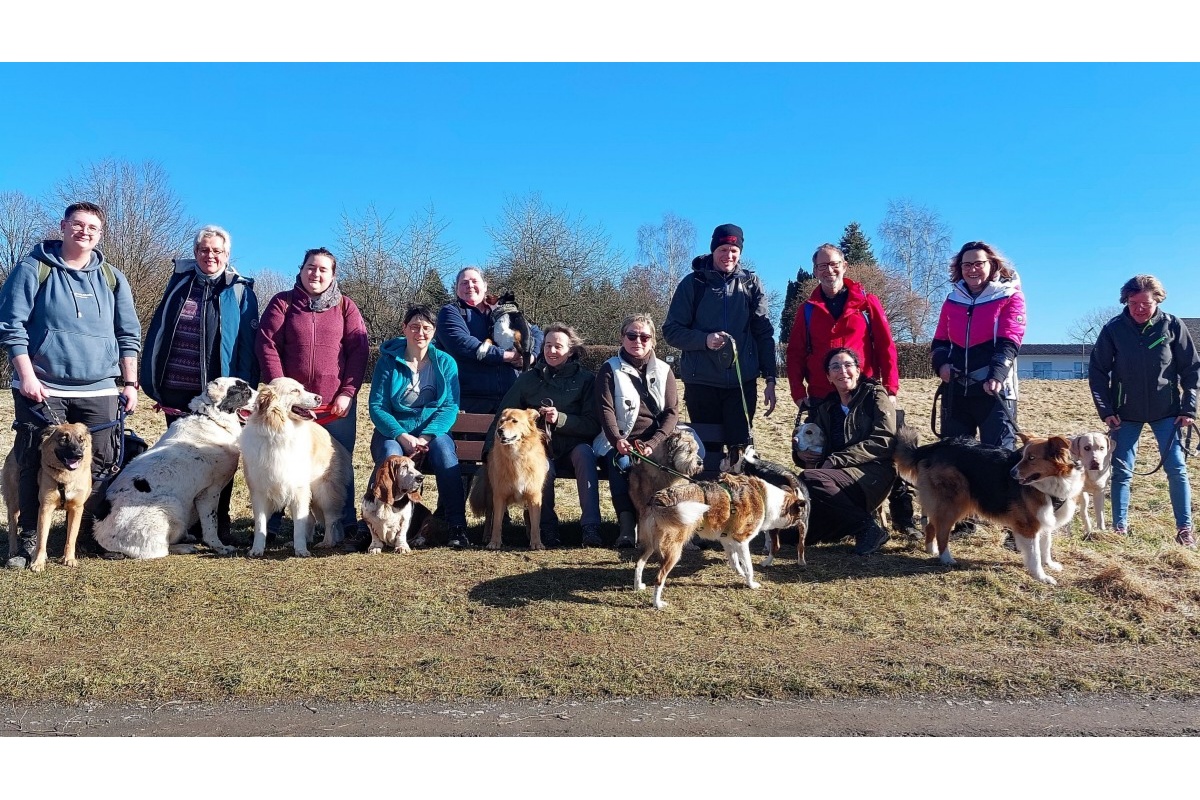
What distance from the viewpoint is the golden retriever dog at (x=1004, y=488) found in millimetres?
5746

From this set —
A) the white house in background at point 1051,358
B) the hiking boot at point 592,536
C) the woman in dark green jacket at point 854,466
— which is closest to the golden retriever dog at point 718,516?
the woman in dark green jacket at point 854,466

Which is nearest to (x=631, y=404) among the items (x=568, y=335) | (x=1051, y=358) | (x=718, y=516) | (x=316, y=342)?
(x=568, y=335)

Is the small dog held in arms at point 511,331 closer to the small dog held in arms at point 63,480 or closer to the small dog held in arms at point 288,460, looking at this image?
the small dog held in arms at point 288,460

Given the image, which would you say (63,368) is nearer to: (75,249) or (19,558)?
(75,249)

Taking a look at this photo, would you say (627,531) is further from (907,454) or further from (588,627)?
(907,454)

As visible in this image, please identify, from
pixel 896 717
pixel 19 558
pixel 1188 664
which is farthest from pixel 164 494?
pixel 1188 664

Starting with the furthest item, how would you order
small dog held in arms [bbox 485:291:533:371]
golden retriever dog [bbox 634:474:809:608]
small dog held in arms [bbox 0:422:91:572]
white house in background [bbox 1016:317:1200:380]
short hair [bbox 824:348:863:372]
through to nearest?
white house in background [bbox 1016:317:1200:380] → small dog held in arms [bbox 485:291:533:371] → short hair [bbox 824:348:863:372] → small dog held in arms [bbox 0:422:91:572] → golden retriever dog [bbox 634:474:809:608]

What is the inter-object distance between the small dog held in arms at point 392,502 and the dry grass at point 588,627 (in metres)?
0.22

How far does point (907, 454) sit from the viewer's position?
21.6 ft

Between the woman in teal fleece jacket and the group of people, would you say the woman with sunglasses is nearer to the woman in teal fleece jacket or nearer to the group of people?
the group of people

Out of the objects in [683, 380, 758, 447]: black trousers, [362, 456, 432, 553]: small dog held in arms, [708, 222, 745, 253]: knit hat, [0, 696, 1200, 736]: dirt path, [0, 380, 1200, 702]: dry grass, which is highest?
[708, 222, 745, 253]: knit hat

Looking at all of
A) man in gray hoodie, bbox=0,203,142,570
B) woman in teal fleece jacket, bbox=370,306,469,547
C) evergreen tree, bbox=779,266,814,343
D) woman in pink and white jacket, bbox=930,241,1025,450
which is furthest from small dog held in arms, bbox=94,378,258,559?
evergreen tree, bbox=779,266,814,343

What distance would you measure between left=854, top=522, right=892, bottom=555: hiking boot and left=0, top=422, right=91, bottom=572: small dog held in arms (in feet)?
19.2

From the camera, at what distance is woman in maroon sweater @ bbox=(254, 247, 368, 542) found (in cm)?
695
